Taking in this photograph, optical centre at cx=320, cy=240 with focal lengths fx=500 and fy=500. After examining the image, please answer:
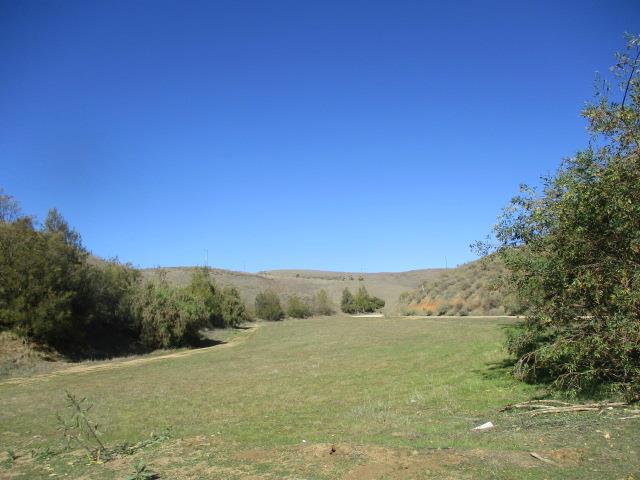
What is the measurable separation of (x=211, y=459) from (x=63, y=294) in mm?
24222

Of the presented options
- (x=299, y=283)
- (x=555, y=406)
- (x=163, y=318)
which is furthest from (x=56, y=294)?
(x=299, y=283)

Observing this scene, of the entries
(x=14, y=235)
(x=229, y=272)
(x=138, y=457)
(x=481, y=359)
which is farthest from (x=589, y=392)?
(x=229, y=272)

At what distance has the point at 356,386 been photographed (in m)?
14.3

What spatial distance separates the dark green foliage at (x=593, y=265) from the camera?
8609 mm

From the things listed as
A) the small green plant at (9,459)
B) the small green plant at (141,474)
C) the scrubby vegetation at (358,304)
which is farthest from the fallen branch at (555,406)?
the scrubby vegetation at (358,304)

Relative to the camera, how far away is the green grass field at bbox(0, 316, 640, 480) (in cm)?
656

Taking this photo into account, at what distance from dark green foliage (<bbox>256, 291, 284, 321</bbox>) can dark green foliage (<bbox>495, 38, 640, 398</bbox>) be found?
57.5 m

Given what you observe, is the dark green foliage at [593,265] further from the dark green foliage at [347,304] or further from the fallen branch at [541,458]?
the dark green foliage at [347,304]

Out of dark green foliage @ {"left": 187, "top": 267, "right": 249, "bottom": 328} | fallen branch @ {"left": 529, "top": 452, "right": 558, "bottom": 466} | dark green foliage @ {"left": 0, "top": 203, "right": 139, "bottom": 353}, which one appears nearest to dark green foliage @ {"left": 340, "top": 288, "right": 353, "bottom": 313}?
dark green foliage @ {"left": 187, "top": 267, "right": 249, "bottom": 328}

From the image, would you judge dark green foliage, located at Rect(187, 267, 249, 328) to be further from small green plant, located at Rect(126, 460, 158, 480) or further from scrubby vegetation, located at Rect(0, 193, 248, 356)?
small green plant, located at Rect(126, 460, 158, 480)

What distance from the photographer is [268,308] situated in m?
67.1

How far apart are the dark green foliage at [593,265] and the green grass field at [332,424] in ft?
4.12

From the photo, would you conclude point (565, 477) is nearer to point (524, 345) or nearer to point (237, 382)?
point (524, 345)

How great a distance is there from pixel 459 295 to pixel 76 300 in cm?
2882
